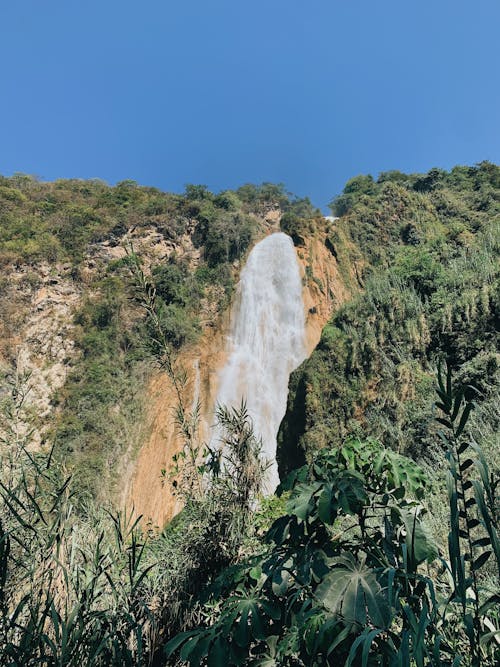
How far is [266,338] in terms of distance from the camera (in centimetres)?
2009

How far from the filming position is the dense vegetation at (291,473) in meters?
1.39

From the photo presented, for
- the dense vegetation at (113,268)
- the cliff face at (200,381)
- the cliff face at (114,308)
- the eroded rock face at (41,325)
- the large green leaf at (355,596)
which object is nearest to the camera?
the large green leaf at (355,596)

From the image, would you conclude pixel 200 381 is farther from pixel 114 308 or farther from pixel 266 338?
pixel 114 308

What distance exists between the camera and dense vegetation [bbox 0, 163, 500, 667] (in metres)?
1.39

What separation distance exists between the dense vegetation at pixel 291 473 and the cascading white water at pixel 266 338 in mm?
3096

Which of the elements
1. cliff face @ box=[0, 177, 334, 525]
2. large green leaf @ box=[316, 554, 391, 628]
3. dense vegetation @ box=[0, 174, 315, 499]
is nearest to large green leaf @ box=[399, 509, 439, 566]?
large green leaf @ box=[316, 554, 391, 628]

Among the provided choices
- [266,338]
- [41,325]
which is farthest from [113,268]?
[266,338]

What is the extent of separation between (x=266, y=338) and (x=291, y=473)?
1799cm

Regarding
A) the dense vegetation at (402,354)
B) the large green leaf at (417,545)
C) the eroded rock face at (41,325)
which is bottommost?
the large green leaf at (417,545)

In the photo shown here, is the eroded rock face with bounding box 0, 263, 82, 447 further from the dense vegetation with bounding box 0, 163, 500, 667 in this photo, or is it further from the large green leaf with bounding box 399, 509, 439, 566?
the large green leaf with bounding box 399, 509, 439, 566

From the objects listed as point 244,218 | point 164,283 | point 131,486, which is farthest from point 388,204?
point 131,486

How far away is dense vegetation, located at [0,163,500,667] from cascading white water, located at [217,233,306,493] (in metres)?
3.10

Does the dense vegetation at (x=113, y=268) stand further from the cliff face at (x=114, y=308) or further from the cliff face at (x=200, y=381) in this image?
the cliff face at (x=200, y=381)

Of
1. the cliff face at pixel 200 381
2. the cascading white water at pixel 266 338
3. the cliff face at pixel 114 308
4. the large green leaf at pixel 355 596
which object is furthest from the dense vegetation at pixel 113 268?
the large green leaf at pixel 355 596
